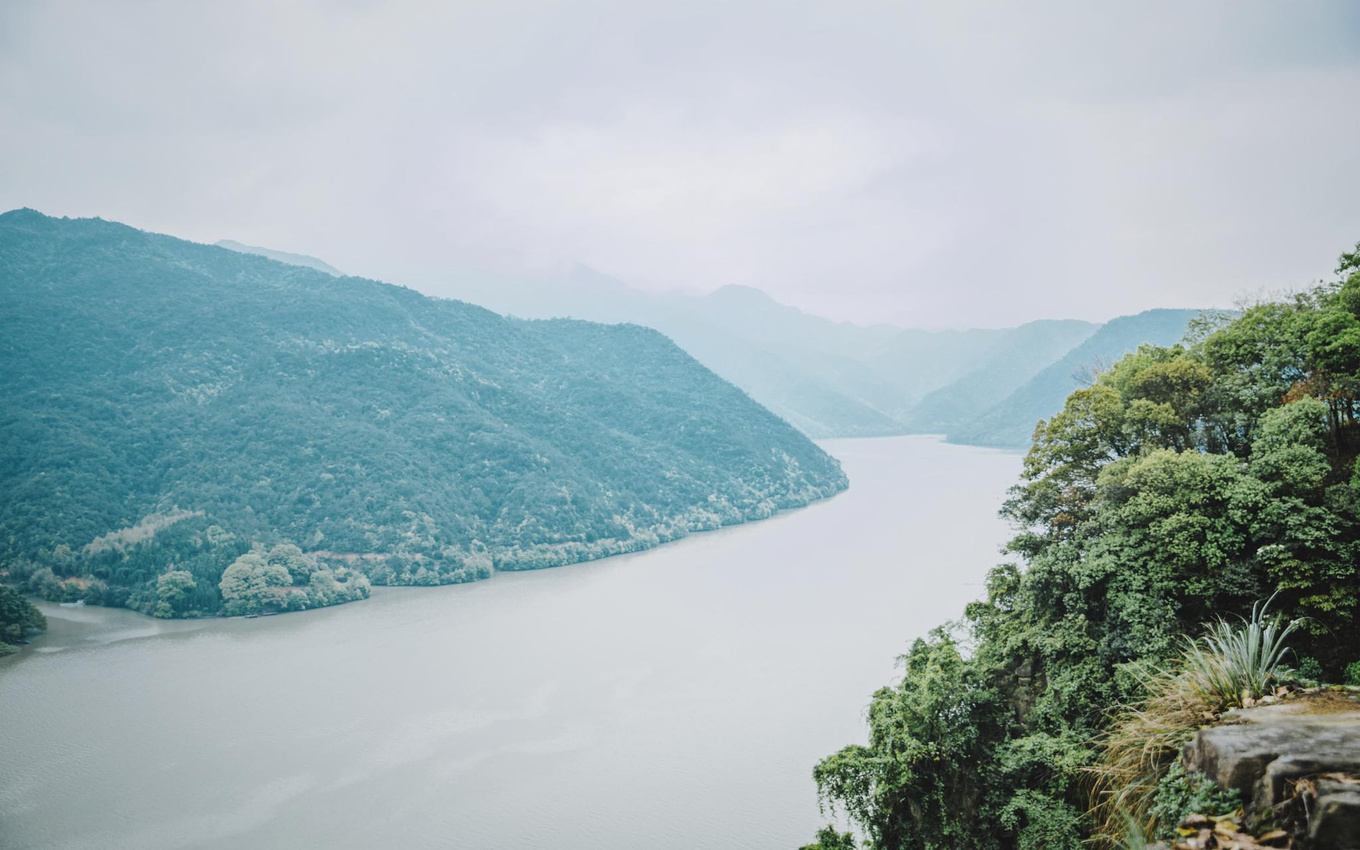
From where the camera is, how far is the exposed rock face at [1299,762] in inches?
123

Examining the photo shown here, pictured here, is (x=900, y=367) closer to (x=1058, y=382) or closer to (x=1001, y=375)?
(x=1001, y=375)

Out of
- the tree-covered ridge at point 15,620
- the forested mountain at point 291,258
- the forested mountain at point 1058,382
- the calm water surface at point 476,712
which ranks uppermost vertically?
the forested mountain at point 291,258

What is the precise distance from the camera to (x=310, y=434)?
41781 mm

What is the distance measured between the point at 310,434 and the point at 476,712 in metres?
27.0

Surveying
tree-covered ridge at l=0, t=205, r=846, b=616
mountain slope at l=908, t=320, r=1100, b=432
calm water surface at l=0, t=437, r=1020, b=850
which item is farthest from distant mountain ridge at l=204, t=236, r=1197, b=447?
calm water surface at l=0, t=437, r=1020, b=850

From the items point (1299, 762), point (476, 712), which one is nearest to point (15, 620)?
point (476, 712)

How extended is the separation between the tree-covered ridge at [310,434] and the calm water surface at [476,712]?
441 centimetres

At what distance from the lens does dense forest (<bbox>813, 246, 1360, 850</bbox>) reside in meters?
7.86

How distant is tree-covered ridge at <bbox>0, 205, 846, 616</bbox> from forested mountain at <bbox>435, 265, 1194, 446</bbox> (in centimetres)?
4519

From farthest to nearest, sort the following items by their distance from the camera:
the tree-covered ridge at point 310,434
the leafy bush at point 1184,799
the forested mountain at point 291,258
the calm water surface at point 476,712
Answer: the forested mountain at point 291,258 → the tree-covered ridge at point 310,434 → the calm water surface at point 476,712 → the leafy bush at point 1184,799

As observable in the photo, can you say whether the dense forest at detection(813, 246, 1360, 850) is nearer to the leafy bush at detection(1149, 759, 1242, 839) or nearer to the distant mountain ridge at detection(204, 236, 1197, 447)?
the leafy bush at detection(1149, 759, 1242, 839)

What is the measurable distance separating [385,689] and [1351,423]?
22.9 metres

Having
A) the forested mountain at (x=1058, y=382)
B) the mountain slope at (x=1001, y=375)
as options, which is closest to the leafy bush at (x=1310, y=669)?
the forested mountain at (x=1058, y=382)

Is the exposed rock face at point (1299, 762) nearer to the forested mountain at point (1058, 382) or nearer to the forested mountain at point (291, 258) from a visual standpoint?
the forested mountain at point (1058, 382)
